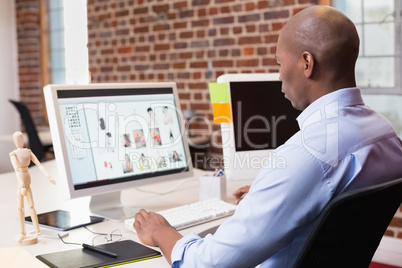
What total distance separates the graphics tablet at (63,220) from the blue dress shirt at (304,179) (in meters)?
0.63

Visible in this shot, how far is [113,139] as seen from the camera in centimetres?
166

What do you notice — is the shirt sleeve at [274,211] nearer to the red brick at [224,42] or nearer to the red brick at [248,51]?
the red brick at [248,51]

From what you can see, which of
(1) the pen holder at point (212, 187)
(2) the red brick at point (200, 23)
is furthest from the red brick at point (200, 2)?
(1) the pen holder at point (212, 187)

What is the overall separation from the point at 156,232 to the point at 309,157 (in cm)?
57

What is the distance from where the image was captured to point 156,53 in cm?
416

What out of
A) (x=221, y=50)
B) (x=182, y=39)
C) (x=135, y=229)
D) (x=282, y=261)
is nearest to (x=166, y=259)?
(x=135, y=229)

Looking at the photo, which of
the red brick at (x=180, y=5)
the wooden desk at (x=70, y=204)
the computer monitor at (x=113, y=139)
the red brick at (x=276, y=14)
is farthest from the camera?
the red brick at (x=180, y=5)

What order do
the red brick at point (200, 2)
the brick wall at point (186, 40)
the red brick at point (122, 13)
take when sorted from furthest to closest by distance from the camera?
the red brick at point (122, 13) → the red brick at point (200, 2) → the brick wall at point (186, 40)

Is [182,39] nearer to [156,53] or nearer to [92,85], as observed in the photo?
[156,53]

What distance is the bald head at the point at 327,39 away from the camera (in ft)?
3.35

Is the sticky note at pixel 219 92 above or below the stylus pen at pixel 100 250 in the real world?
above

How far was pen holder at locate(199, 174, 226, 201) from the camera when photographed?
6.16 feet

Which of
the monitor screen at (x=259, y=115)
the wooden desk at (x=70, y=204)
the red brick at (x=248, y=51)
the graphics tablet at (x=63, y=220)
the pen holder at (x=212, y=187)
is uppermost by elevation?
the red brick at (x=248, y=51)

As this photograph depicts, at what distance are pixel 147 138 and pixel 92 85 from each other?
0.28 metres
